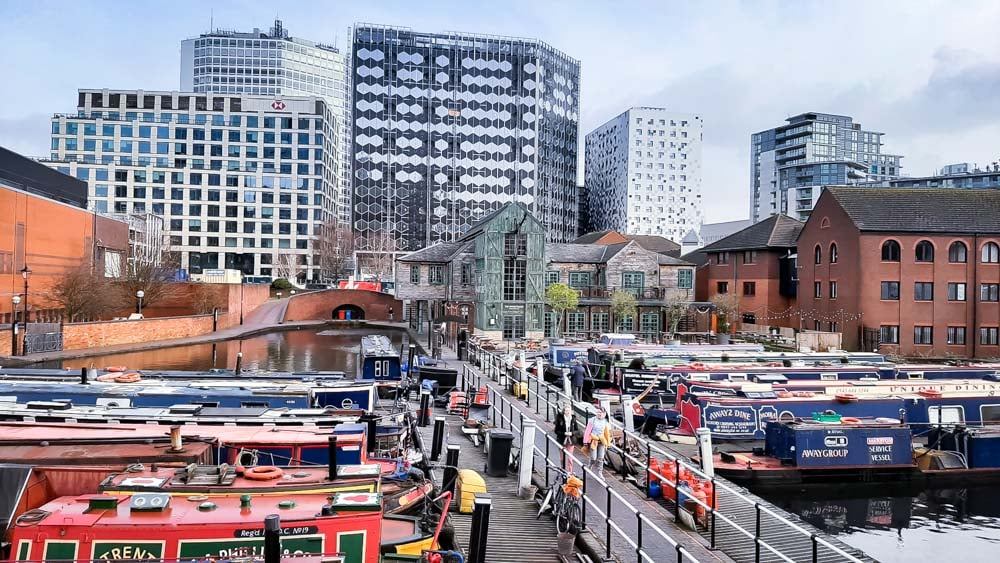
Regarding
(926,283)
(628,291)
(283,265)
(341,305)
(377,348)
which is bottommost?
(377,348)

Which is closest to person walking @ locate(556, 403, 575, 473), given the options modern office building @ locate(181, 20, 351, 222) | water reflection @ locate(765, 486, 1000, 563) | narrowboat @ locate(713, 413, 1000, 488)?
narrowboat @ locate(713, 413, 1000, 488)

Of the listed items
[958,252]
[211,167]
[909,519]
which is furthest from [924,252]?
[211,167]

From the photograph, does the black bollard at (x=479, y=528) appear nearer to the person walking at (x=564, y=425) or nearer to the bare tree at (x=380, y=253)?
the person walking at (x=564, y=425)

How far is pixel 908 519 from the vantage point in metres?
18.5

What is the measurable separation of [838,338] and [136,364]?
132 feet

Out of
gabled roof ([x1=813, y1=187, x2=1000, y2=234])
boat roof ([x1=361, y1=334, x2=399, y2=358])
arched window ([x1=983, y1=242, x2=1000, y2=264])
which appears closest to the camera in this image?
boat roof ([x1=361, y1=334, x2=399, y2=358])

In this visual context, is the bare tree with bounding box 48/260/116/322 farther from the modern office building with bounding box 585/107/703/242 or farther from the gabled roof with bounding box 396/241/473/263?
the modern office building with bounding box 585/107/703/242

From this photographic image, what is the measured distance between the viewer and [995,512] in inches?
763

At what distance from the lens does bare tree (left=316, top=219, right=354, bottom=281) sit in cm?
9706

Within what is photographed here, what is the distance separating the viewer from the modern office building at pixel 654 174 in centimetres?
15425

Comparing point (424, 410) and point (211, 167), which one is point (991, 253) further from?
point (211, 167)

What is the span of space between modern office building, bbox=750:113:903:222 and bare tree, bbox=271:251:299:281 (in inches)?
3041

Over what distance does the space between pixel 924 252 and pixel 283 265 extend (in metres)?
76.0

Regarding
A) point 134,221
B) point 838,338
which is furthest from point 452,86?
point 838,338
